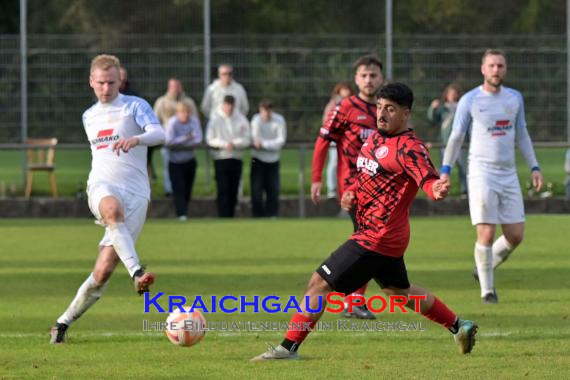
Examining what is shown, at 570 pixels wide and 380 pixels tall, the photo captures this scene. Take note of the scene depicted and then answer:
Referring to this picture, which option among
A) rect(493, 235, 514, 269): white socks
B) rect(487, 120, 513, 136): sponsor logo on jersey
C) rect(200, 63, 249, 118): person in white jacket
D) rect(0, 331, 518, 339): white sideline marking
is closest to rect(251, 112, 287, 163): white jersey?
rect(200, 63, 249, 118): person in white jacket

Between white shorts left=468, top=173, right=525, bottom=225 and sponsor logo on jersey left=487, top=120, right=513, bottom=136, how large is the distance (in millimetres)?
375

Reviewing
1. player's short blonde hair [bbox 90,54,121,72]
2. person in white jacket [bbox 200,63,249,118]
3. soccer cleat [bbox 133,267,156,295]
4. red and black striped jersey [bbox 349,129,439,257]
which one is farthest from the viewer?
person in white jacket [bbox 200,63,249,118]

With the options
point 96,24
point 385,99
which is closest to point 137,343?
point 385,99

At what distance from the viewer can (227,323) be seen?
10961 mm

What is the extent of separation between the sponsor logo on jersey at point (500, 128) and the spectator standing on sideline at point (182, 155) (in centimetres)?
1005

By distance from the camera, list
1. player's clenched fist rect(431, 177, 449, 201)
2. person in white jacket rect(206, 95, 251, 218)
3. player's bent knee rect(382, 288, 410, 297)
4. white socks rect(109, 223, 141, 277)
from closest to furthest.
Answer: player's clenched fist rect(431, 177, 449, 201) < player's bent knee rect(382, 288, 410, 297) < white socks rect(109, 223, 141, 277) < person in white jacket rect(206, 95, 251, 218)

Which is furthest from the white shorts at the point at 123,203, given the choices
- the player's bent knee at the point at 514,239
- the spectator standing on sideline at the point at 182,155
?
the spectator standing on sideline at the point at 182,155

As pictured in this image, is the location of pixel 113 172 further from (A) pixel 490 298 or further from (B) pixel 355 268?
(A) pixel 490 298

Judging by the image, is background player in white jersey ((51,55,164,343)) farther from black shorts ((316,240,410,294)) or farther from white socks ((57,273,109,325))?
black shorts ((316,240,410,294))

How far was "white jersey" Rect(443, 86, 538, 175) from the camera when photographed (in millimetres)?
12070

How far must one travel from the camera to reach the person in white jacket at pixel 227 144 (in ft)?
71.1

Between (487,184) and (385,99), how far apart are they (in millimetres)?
3648

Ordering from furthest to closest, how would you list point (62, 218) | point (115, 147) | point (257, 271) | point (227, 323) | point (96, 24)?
point (96, 24) → point (62, 218) → point (257, 271) → point (227, 323) → point (115, 147)

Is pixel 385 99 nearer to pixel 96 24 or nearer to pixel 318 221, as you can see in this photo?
pixel 318 221
